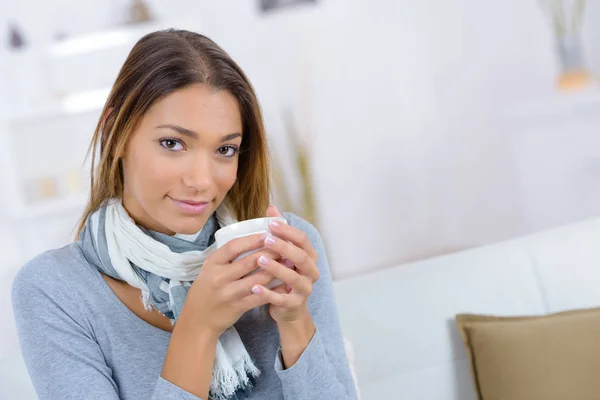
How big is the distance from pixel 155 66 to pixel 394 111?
131 inches

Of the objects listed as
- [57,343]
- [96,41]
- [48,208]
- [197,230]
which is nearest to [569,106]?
[96,41]

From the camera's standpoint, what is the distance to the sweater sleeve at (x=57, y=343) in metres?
1.15

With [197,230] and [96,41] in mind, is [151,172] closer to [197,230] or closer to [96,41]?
[197,230]

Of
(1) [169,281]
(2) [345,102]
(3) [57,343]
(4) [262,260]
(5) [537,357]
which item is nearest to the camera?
(4) [262,260]

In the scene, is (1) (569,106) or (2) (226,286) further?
(1) (569,106)

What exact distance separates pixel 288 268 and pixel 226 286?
9 centimetres

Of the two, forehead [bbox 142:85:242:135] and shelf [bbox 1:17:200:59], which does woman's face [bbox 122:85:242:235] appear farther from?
shelf [bbox 1:17:200:59]

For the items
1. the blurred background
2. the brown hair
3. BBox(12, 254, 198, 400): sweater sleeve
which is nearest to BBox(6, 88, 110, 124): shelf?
the blurred background

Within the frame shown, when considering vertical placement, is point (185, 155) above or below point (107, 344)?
above

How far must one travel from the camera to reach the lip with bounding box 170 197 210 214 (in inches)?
48.5

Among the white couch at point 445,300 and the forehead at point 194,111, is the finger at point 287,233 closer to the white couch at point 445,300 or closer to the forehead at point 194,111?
the forehead at point 194,111

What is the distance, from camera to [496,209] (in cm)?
445

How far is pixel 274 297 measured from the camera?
1.10 metres

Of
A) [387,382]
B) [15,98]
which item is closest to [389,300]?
[387,382]
